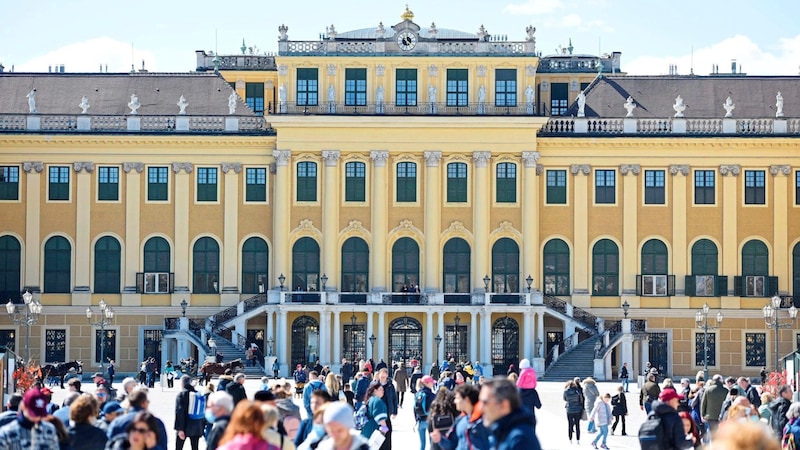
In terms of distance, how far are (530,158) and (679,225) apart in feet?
21.6

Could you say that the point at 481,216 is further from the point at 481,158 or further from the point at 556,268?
the point at 556,268

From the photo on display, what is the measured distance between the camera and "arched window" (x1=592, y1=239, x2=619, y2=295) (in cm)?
6241

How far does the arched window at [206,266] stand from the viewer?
62.3m

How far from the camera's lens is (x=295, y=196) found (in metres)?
62.2

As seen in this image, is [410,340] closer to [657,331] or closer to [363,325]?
[363,325]

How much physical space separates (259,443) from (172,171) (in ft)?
168

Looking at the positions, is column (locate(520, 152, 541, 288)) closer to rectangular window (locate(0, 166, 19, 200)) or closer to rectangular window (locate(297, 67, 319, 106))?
rectangular window (locate(297, 67, 319, 106))

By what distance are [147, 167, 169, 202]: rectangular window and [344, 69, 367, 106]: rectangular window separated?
784cm

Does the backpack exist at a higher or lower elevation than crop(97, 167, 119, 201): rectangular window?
lower

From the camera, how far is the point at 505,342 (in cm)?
6091

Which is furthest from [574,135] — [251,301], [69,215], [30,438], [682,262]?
[30,438]

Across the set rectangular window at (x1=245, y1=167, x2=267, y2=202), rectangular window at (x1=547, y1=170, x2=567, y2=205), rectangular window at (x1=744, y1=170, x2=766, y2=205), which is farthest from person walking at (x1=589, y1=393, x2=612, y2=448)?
rectangular window at (x1=245, y1=167, x2=267, y2=202)

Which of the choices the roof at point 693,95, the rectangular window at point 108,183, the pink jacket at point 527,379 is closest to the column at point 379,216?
the roof at point 693,95

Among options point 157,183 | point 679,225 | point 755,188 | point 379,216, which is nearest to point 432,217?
point 379,216
